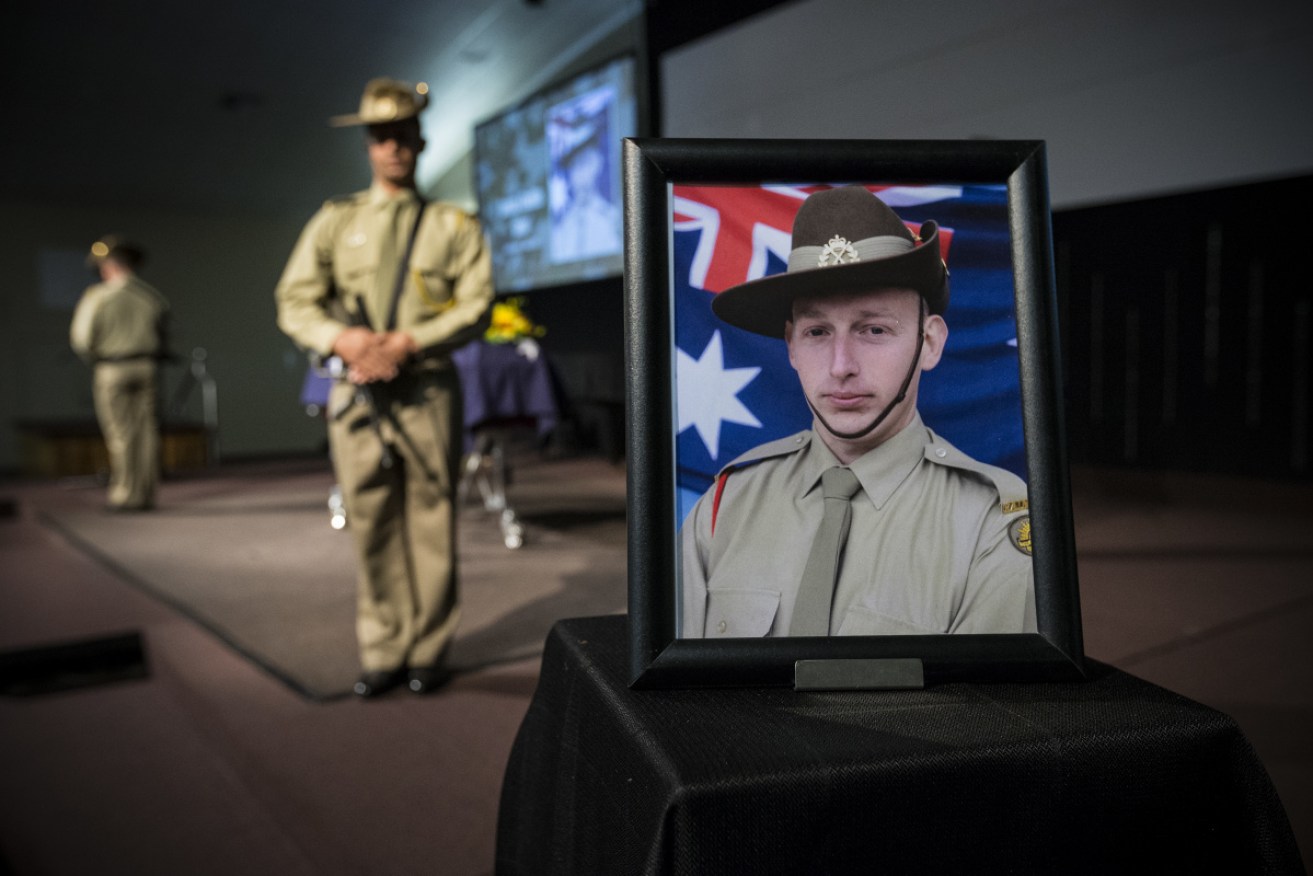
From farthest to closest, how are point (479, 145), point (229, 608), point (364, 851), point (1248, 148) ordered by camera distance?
point (1248, 148), point (479, 145), point (229, 608), point (364, 851)

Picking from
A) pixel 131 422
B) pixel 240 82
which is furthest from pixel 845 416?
pixel 240 82

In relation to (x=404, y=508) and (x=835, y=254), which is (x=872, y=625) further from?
(x=404, y=508)

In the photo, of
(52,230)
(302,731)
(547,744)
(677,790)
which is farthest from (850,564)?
(52,230)

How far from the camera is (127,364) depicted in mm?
5387

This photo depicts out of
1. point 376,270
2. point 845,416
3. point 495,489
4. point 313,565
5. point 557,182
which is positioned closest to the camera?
point 845,416

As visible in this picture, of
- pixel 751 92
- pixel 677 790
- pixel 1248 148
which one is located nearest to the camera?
pixel 677 790

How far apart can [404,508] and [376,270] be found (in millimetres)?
530

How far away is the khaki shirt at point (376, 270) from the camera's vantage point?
6.97 feet

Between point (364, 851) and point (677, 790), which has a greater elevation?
point (677, 790)

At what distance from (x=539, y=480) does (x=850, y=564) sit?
5.55 metres

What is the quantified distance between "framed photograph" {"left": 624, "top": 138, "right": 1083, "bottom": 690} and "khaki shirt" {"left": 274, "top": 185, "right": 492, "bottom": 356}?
1540mm

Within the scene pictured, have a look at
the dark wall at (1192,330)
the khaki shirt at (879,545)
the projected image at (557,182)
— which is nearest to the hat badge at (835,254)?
the khaki shirt at (879,545)

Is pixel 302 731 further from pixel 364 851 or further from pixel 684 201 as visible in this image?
pixel 684 201

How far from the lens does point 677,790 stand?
484mm
